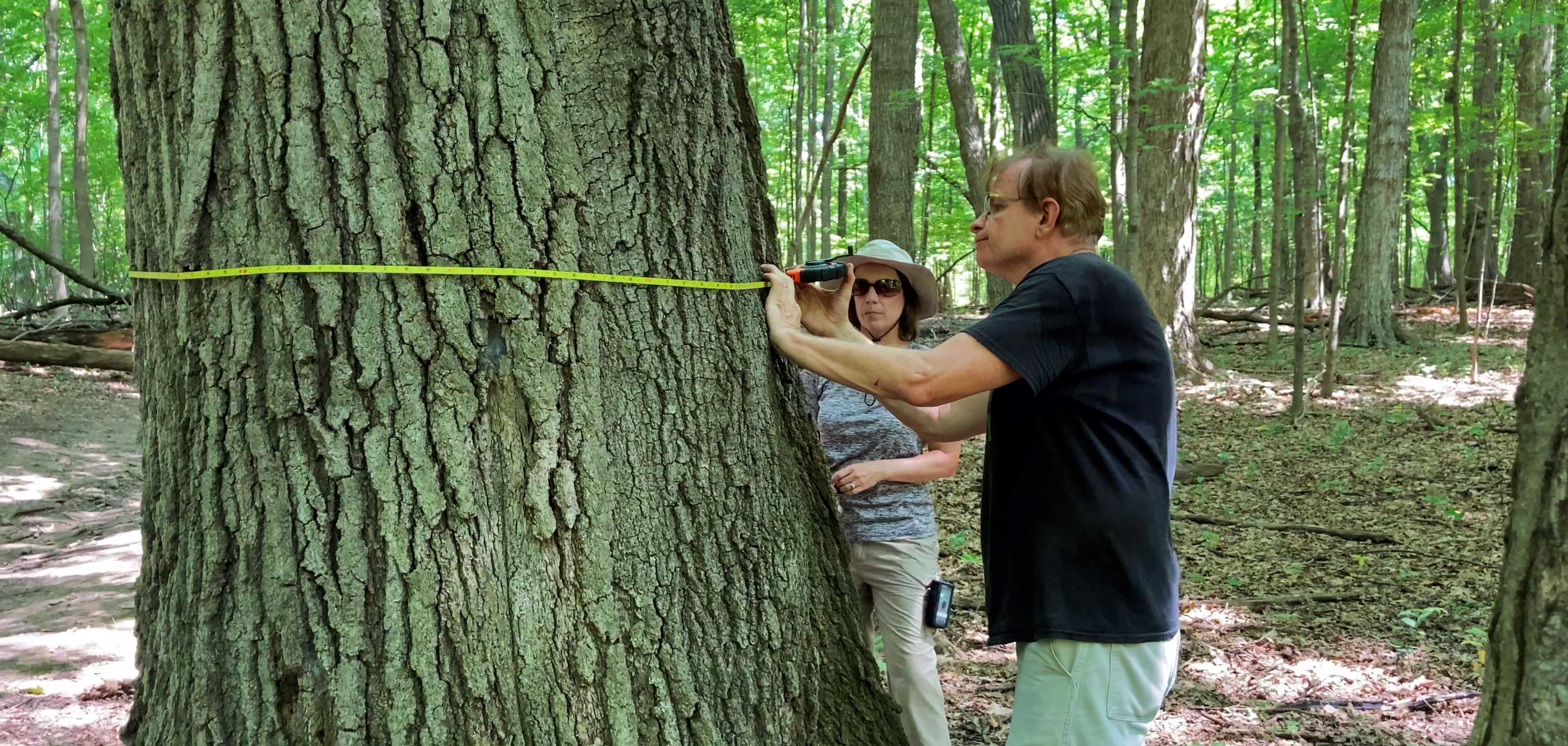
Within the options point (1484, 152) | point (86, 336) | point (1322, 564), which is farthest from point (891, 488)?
point (1484, 152)

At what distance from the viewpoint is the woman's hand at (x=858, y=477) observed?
2965 mm

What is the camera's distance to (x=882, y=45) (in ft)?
29.8

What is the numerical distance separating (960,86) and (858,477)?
300 inches

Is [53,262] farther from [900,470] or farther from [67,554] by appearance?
[900,470]

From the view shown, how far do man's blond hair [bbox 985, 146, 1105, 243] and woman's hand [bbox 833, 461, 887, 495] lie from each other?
1.09 metres

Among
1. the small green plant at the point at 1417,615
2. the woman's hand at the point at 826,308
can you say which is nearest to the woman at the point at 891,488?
the woman's hand at the point at 826,308

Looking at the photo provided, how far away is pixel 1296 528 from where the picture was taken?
19.7 ft

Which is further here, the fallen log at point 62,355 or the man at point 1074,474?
the fallen log at point 62,355

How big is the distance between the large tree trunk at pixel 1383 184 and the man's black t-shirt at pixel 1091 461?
37.3 ft

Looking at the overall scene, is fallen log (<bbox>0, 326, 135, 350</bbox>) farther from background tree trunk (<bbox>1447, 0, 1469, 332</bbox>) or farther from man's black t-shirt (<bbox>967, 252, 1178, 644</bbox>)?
background tree trunk (<bbox>1447, 0, 1469, 332</bbox>)

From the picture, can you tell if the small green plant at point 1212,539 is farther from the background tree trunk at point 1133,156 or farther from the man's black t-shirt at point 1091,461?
the background tree trunk at point 1133,156

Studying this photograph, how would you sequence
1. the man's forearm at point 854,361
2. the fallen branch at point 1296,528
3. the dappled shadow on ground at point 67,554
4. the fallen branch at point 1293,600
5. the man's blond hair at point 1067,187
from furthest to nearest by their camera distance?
the fallen branch at point 1296,528
the fallen branch at point 1293,600
the dappled shadow on ground at point 67,554
the man's blond hair at point 1067,187
the man's forearm at point 854,361

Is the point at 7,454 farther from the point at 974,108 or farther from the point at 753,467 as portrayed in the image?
the point at 974,108

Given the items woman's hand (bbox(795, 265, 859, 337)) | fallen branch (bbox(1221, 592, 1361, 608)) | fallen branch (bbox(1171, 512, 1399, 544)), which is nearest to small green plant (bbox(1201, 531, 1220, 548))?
fallen branch (bbox(1171, 512, 1399, 544))
